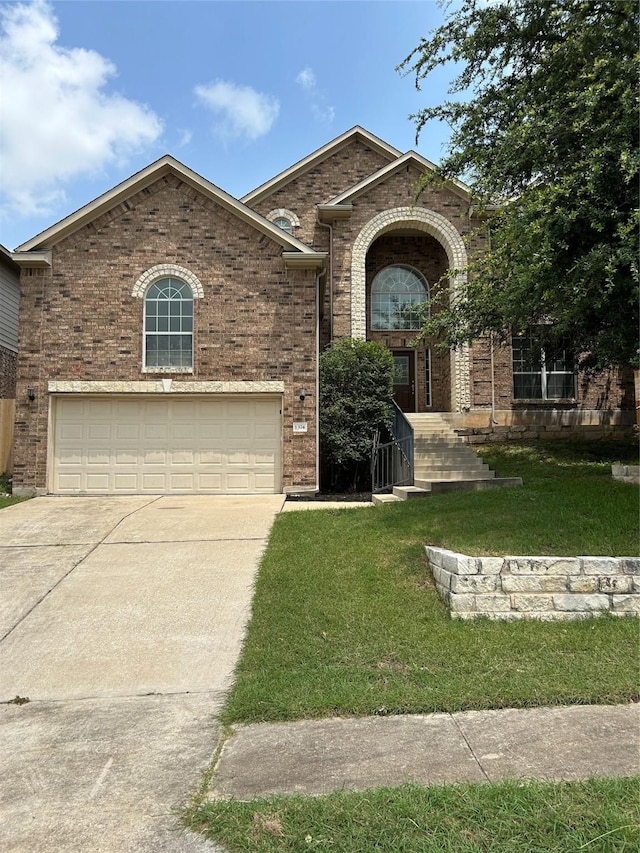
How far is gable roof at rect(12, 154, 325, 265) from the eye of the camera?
12.7 meters

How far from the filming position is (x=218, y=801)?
116 inches

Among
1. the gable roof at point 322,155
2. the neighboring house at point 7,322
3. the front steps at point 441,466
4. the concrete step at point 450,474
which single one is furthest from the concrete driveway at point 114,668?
the gable roof at point 322,155

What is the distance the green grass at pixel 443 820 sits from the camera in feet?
8.36

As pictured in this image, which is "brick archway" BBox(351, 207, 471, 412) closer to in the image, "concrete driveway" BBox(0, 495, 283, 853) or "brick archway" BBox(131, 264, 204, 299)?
"brick archway" BBox(131, 264, 204, 299)

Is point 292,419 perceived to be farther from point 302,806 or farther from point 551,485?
point 302,806

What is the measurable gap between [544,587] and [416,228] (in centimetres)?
1256

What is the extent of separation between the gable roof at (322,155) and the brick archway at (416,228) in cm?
361

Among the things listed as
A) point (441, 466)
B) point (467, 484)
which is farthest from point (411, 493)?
point (441, 466)

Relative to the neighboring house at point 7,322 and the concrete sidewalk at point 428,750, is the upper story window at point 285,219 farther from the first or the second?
the concrete sidewalk at point 428,750

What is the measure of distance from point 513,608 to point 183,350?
31.1 ft

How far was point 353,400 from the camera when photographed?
42.6ft

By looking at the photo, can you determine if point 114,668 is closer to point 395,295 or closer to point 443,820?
point 443,820

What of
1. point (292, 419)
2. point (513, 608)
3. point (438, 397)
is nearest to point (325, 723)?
point (513, 608)

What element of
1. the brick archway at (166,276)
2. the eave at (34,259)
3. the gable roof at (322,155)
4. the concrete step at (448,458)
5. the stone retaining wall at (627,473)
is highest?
the gable roof at (322,155)
